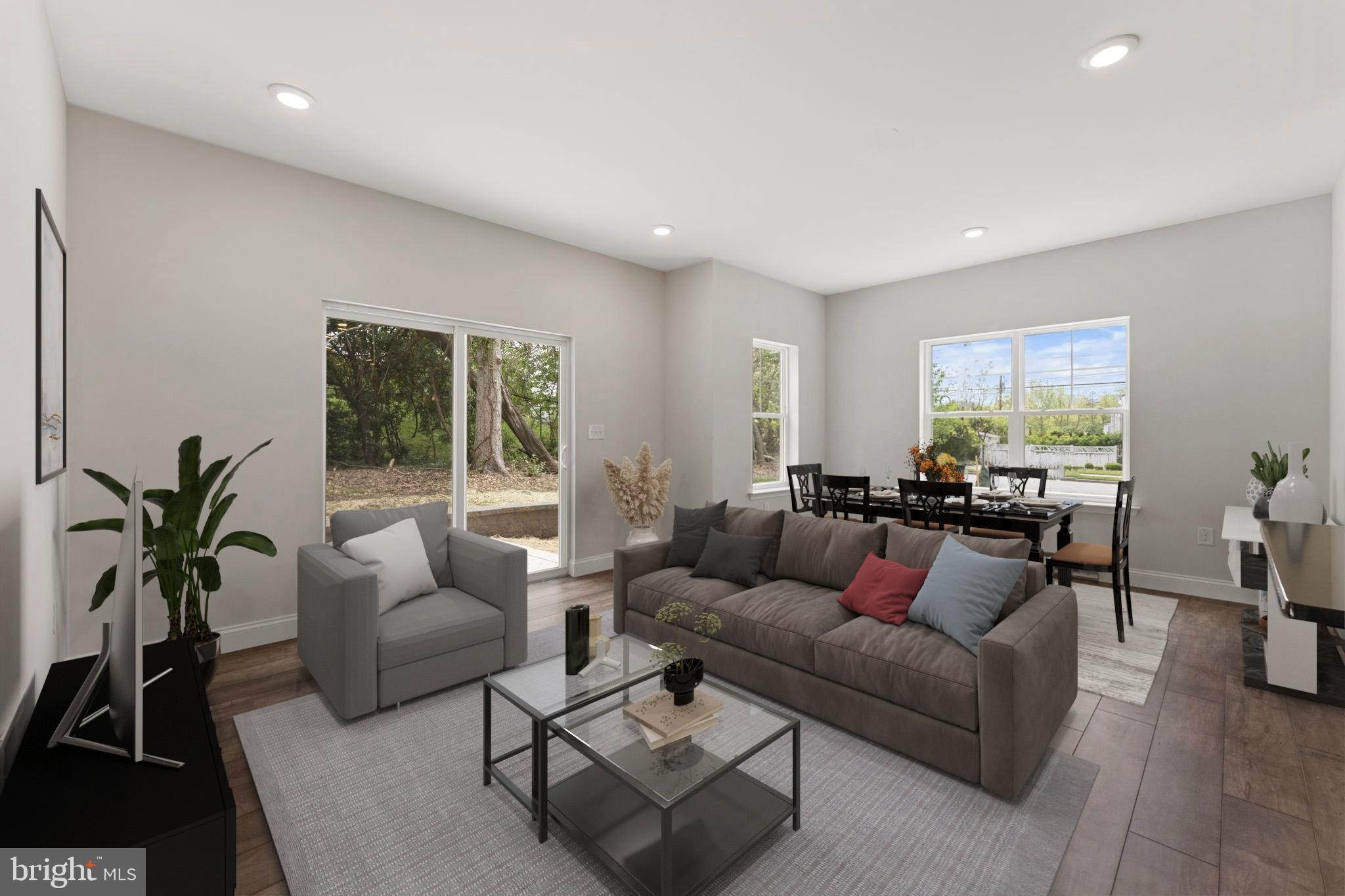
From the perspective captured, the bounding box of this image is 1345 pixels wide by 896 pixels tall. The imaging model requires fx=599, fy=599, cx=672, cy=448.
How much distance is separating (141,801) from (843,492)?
4022mm

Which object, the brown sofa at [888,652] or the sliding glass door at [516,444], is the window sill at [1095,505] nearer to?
the brown sofa at [888,652]

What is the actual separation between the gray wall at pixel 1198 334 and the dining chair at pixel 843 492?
81.5 inches

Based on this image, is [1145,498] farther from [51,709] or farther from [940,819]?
[51,709]

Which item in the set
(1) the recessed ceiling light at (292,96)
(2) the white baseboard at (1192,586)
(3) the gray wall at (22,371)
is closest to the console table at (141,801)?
(3) the gray wall at (22,371)

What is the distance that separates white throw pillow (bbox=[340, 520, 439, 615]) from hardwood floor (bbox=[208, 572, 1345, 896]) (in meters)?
0.62

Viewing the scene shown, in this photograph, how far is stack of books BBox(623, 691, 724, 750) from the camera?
5.97ft

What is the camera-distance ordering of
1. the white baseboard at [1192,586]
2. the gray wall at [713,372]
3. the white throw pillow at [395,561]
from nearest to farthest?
the white throw pillow at [395,561], the white baseboard at [1192,586], the gray wall at [713,372]

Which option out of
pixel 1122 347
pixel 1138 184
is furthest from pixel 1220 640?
pixel 1138 184

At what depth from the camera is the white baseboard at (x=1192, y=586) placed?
13.9 ft

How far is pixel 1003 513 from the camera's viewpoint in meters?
3.96

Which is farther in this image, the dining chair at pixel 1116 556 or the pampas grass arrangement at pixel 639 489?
the pampas grass arrangement at pixel 639 489

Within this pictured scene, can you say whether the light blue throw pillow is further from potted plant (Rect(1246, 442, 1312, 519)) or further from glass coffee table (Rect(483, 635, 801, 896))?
potted plant (Rect(1246, 442, 1312, 519))

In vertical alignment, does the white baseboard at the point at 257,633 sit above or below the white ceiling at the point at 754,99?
below

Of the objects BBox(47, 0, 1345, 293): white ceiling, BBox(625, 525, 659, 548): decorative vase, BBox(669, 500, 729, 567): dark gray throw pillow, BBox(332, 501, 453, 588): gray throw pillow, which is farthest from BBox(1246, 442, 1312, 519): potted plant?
BBox(332, 501, 453, 588): gray throw pillow
